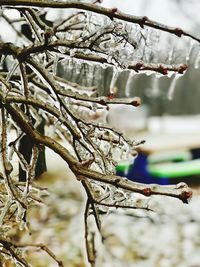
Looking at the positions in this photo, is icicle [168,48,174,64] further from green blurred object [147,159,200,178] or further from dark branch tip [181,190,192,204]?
green blurred object [147,159,200,178]

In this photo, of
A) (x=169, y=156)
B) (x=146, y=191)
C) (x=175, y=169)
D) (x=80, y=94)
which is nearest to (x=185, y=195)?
(x=146, y=191)

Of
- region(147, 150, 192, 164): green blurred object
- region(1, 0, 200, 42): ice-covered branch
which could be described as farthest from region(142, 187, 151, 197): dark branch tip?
region(147, 150, 192, 164): green blurred object

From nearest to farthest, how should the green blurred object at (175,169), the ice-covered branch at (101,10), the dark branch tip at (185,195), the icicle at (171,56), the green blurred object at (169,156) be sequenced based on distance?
the dark branch tip at (185,195), the ice-covered branch at (101,10), the icicle at (171,56), the green blurred object at (175,169), the green blurred object at (169,156)

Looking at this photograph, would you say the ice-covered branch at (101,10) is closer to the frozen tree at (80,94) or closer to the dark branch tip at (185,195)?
the frozen tree at (80,94)

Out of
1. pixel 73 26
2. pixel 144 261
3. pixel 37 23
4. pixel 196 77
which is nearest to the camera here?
pixel 37 23

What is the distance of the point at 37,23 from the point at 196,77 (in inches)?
967

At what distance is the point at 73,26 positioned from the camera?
12.4 ft

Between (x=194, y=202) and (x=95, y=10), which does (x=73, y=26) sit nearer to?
(x=95, y=10)

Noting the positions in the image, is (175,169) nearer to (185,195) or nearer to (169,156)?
(169,156)

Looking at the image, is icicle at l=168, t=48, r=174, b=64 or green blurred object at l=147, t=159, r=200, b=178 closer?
icicle at l=168, t=48, r=174, b=64

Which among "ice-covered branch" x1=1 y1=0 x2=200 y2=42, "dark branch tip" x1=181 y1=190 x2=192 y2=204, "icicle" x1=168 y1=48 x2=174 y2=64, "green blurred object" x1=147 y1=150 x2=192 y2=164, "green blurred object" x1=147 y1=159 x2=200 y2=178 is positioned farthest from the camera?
"green blurred object" x1=147 y1=150 x2=192 y2=164

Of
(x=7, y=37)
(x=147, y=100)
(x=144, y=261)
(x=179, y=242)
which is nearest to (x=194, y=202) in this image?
(x=179, y=242)

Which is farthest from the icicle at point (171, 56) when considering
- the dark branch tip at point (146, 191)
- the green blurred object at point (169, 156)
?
the green blurred object at point (169, 156)

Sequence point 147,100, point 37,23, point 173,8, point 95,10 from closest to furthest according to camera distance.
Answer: point 95,10 < point 37,23 < point 173,8 < point 147,100
